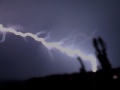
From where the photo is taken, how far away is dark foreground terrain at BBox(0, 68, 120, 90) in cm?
2627

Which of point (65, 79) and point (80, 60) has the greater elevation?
point (80, 60)

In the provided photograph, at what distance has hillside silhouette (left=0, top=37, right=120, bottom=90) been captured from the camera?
2637 cm

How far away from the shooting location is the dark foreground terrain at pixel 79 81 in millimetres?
26266

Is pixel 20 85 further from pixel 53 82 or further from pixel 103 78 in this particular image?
pixel 103 78

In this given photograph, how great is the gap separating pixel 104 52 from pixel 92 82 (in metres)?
4.25

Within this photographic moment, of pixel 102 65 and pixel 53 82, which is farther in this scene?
pixel 53 82

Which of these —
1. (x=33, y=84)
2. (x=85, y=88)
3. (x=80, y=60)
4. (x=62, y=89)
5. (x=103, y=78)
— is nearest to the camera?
(x=103, y=78)

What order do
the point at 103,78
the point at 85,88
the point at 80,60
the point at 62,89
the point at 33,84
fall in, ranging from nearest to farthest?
1. the point at 103,78
2. the point at 85,88
3. the point at 62,89
4. the point at 33,84
5. the point at 80,60

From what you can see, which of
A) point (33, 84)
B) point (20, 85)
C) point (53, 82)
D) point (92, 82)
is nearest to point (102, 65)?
point (92, 82)

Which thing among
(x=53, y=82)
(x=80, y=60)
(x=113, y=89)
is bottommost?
(x=113, y=89)

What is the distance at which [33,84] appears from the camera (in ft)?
111

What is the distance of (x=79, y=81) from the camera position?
3108cm

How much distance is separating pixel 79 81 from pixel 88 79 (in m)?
1.39

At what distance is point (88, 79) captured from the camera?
3019cm
